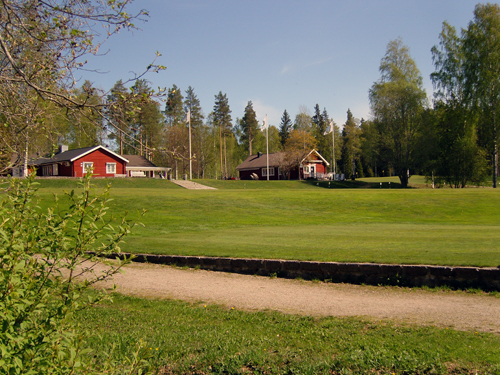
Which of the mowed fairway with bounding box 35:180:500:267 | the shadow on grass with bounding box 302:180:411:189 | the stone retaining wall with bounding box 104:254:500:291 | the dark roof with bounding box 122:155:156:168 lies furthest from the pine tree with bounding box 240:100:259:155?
the stone retaining wall with bounding box 104:254:500:291

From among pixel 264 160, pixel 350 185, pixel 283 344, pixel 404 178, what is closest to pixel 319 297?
pixel 283 344

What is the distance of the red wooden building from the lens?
56844 mm

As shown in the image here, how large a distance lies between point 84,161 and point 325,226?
149 feet

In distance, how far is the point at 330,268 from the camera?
9.76m

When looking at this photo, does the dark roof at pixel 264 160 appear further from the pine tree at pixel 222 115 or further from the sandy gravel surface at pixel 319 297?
the sandy gravel surface at pixel 319 297

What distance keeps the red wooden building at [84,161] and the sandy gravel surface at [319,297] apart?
49177mm

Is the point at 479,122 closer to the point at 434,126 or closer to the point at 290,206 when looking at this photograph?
the point at 434,126

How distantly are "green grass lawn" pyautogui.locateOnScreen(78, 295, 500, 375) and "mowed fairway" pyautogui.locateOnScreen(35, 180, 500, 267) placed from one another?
3757mm

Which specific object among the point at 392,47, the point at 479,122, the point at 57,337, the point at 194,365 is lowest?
the point at 194,365

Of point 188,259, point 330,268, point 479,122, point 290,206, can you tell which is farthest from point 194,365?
point 479,122

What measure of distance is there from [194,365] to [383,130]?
55.2 metres

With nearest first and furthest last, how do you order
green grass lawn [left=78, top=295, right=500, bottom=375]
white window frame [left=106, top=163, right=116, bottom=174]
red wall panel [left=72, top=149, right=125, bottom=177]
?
green grass lawn [left=78, top=295, right=500, bottom=375]
red wall panel [left=72, top=149, right=125, bottom=177]
white window frame [left=106, top=163, right=116, bottom=174]

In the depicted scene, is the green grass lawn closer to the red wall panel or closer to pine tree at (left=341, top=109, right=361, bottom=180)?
the red wall panel

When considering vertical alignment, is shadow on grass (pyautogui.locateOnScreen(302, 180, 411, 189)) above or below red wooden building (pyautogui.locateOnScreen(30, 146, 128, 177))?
below
